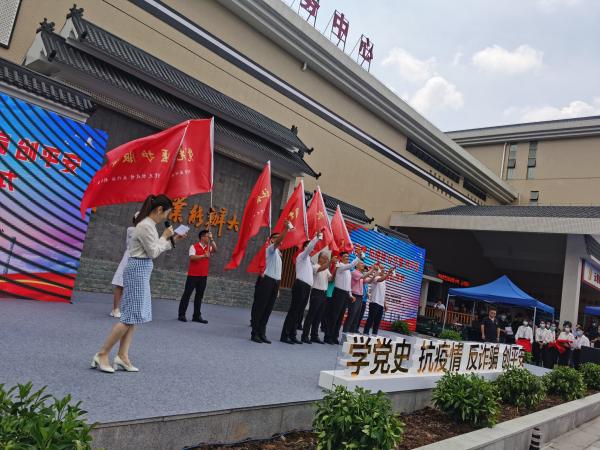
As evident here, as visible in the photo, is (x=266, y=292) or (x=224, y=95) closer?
(x=266, y=292)

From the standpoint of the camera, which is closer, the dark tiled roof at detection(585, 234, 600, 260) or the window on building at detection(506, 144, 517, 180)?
the dark tiled roof at detection(585, 234, 600, 260)

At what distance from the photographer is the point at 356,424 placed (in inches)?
116

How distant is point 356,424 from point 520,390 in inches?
153

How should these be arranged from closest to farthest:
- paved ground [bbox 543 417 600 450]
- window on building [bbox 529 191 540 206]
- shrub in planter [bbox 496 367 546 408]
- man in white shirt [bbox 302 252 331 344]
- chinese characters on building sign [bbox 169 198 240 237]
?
1. paved ground [bbox 543 417 600 450]
2. shrub in planter [bbox 496 367 546 408]
3. man in white shirt [bbox 302 252 331 344]
4. chinese characters on building sign [bbox 169 198 240 237]
5. window on building [bbox 529 191 540 206]

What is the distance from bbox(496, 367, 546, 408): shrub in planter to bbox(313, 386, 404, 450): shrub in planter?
135 inches

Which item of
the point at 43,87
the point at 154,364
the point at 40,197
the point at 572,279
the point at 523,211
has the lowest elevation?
the point at 154,364

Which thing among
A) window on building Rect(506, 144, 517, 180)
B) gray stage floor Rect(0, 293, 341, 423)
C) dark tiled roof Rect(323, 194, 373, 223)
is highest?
window on building Rect(506, 144, 517, 180)

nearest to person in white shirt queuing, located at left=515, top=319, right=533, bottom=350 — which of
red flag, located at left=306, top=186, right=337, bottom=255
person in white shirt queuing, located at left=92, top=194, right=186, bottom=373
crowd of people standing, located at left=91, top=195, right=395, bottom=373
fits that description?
crowd of people standing, located at left=91, top=195, right=395, bottom=373

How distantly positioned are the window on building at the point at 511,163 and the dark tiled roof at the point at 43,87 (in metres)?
27.9

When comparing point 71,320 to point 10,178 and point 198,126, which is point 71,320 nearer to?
point 10,178

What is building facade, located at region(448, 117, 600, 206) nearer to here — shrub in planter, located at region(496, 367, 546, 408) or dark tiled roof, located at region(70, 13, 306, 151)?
dark tiled roof, located at region(70, 13, 306, 151)

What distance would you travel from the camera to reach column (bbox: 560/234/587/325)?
15.1 metres

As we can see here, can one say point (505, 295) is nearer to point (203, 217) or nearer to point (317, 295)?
point (317, 295)

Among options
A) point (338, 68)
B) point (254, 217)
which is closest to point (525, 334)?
point (338, 68)
